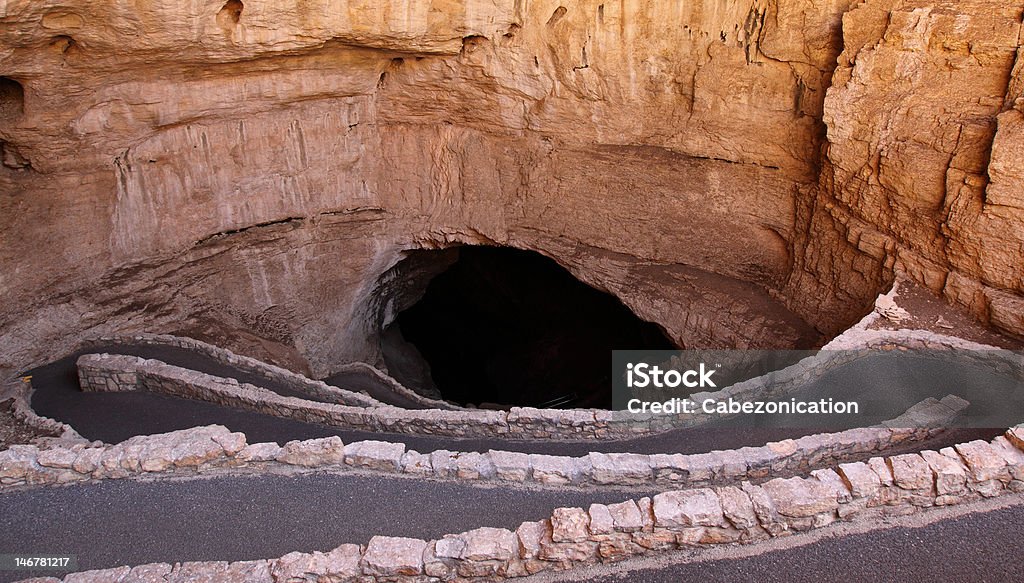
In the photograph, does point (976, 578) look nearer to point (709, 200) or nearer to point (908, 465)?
point (908, 465)

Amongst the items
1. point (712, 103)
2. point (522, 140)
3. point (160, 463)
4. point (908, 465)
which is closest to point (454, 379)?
point (522, 140)

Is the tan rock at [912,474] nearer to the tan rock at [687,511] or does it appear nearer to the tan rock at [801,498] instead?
the tan rock at [801,498]

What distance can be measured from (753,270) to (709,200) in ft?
5.26

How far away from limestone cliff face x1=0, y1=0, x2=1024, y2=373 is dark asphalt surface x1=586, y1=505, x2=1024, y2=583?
478 cm

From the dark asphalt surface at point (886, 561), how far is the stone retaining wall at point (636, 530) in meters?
0.18

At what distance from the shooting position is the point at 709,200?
42.7 ft

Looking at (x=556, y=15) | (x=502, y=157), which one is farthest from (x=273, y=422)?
(x=556, y=15)

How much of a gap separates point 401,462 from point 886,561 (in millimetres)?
4201

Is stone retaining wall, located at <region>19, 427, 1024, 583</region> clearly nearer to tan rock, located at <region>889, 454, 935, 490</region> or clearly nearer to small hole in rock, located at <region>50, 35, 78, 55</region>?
tan rock, located at <region>889, 454, 935, 490</region>

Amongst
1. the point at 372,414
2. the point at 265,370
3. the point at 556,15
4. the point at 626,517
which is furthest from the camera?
the point at 556,15

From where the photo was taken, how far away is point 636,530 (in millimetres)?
Result: 5305

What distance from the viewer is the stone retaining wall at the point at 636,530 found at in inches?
205

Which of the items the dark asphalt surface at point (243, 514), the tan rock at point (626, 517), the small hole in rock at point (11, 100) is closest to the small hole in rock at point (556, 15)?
the small hole in rock at point (11, 100)

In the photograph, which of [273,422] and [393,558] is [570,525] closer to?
[393,558]
